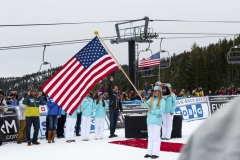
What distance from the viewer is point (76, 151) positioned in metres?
11.4

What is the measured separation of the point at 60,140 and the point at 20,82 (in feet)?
461

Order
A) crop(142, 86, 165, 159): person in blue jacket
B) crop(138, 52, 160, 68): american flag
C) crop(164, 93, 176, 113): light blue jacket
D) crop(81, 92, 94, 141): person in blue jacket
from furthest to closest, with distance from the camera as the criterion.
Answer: crop(138, 52, 160, 68): american flag, crop(81, 92, 94, 141): person in blue jacket, crop(164, 93, 176, 113): light blue jacket, crop(142, 86, 165, 159): person in blue jacket

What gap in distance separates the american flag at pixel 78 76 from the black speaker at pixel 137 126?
4250 mm

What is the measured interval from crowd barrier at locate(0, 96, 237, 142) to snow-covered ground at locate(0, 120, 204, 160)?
723 mm

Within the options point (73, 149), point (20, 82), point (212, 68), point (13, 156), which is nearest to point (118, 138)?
point (73, 149)

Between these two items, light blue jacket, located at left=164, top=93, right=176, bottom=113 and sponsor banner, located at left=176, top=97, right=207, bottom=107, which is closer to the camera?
light blue jacket, located at left=164, top=93, right=176, bottom=113

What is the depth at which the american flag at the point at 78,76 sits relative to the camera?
9.66 m

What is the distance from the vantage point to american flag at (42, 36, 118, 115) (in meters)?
9.66

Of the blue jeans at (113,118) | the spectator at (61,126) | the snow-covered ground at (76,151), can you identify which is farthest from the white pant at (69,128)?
the blue jeans at (113,118)

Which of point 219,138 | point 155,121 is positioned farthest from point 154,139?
point 219,138

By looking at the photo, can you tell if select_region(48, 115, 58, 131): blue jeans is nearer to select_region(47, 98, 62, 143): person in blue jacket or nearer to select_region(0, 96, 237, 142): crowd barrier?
select_region(47, 98, 62, 143): person in blue jacket

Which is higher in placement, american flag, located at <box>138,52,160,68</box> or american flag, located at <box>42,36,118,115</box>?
american flag, located at <box>138,52,160,68</box>

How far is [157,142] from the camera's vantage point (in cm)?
967

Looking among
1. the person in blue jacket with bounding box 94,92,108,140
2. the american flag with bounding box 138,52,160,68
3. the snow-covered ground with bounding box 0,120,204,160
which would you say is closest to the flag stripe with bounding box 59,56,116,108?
the snow-covered ground with bounding box 0,120,204,160
